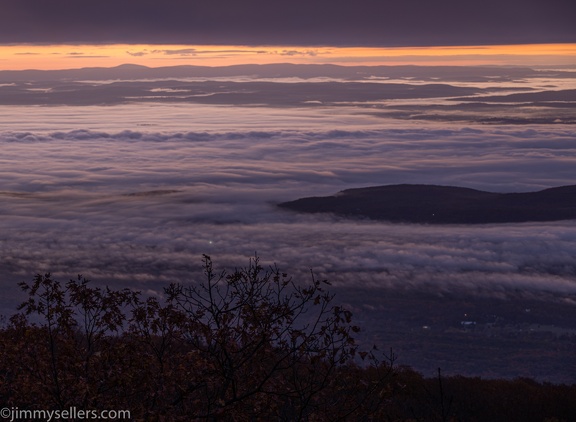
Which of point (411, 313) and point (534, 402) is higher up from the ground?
point (534, 402)

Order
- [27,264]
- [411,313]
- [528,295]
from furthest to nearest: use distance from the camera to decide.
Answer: [27,264] → [528,295] → [411,313]

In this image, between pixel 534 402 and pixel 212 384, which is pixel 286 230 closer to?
pixel 534 402

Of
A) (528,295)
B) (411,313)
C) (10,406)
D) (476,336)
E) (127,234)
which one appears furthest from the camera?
(127,234)

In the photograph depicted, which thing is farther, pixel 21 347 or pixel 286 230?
pixel 286 230

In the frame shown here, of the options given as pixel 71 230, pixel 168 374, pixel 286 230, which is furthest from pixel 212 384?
pixel 71 230

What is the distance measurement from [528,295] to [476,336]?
26641mm

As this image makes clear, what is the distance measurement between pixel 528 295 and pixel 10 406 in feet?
392

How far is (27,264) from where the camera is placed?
459ft

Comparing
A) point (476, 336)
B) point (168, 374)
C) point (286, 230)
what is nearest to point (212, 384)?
point (168, 374)

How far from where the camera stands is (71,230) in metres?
189

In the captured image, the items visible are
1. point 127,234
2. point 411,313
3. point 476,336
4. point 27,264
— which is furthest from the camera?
point 127,234

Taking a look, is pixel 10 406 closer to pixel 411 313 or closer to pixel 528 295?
pixel 411 313

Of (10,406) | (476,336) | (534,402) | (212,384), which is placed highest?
(212,384)

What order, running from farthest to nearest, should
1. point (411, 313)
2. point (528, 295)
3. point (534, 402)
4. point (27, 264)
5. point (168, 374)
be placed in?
point (27, 264) → point (528, 295) → point (411, 313) → point (534, 402) → point (168, 374)
